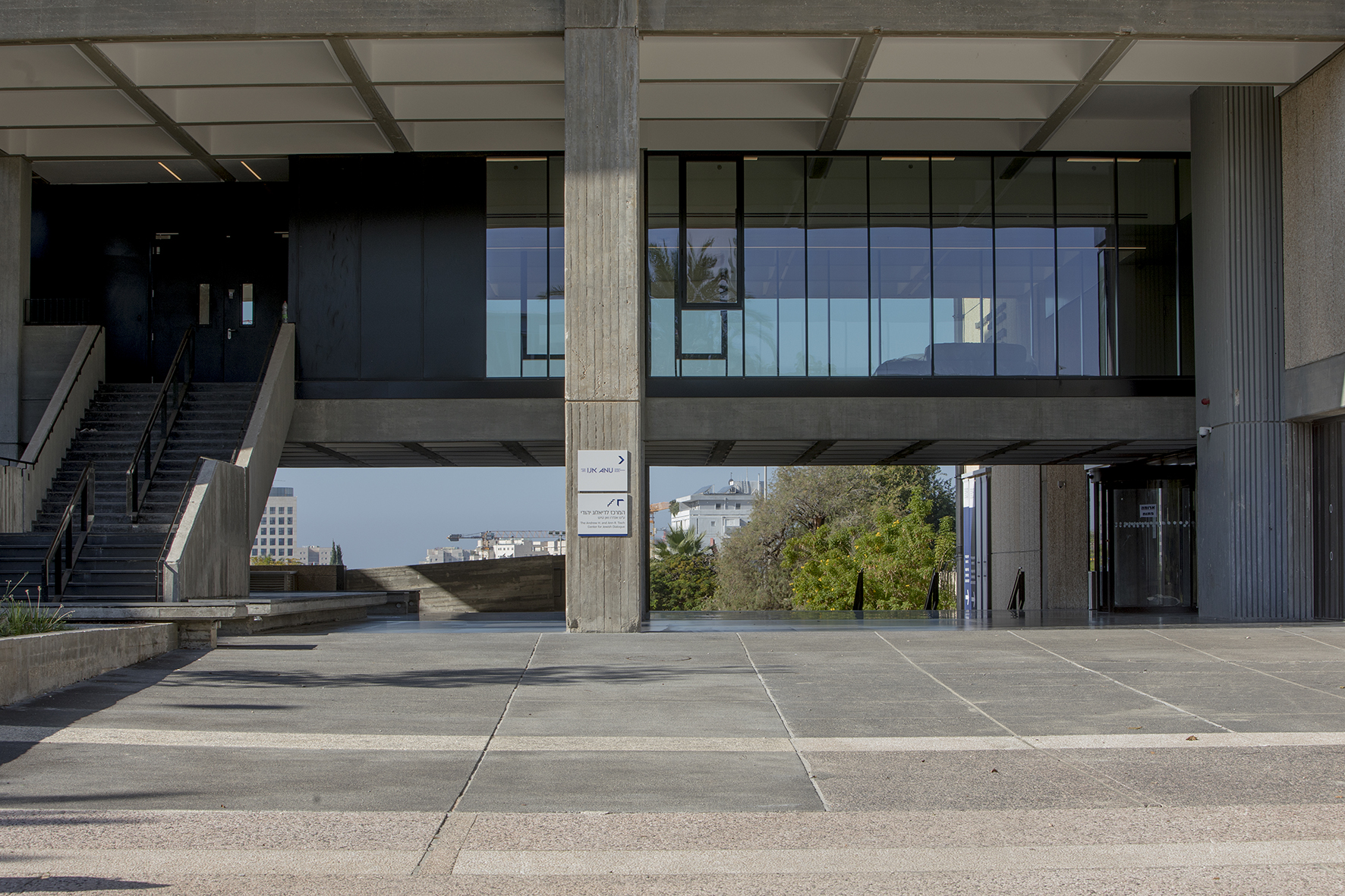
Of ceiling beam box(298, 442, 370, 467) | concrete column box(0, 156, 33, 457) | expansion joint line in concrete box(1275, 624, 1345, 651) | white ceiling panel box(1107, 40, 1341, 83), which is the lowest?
expansion joint line in concrete box(1275, 624, 1345, 651)

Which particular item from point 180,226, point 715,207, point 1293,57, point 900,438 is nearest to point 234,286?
point 180,226

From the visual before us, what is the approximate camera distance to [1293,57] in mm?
16781

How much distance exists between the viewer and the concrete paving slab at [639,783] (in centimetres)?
623

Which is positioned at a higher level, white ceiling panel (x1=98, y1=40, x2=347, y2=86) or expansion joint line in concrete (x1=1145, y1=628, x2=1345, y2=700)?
white ceiling panel (x1=98, y1=40, x2=347, y2=86)

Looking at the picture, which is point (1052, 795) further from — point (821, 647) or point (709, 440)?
point (709, 440)

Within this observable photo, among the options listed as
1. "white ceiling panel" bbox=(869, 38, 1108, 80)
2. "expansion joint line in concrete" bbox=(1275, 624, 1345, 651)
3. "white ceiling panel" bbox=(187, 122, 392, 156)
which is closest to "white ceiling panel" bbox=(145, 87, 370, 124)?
"white ceiling panel" bbox=(187, 122, 392, 156)

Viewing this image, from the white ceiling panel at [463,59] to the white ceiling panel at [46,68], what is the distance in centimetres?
430

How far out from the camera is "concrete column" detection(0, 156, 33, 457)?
20.9m

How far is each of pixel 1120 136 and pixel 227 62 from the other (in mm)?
15797

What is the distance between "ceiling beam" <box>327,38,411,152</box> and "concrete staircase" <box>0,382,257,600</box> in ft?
17.4

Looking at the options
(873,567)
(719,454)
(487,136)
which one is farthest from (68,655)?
(873,567)

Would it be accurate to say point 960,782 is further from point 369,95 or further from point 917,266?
point 917,266

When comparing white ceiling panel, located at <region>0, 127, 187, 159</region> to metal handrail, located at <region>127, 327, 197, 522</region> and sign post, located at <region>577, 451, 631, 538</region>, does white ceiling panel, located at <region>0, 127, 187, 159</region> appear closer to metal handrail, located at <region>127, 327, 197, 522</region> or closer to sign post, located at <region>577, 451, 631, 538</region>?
metal handrail, located at <region>127, 327, 197, 522</region>

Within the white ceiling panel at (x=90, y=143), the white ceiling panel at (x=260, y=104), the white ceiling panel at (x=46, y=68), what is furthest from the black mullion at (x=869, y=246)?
the white ceiling panel at (x=46, y=68)
